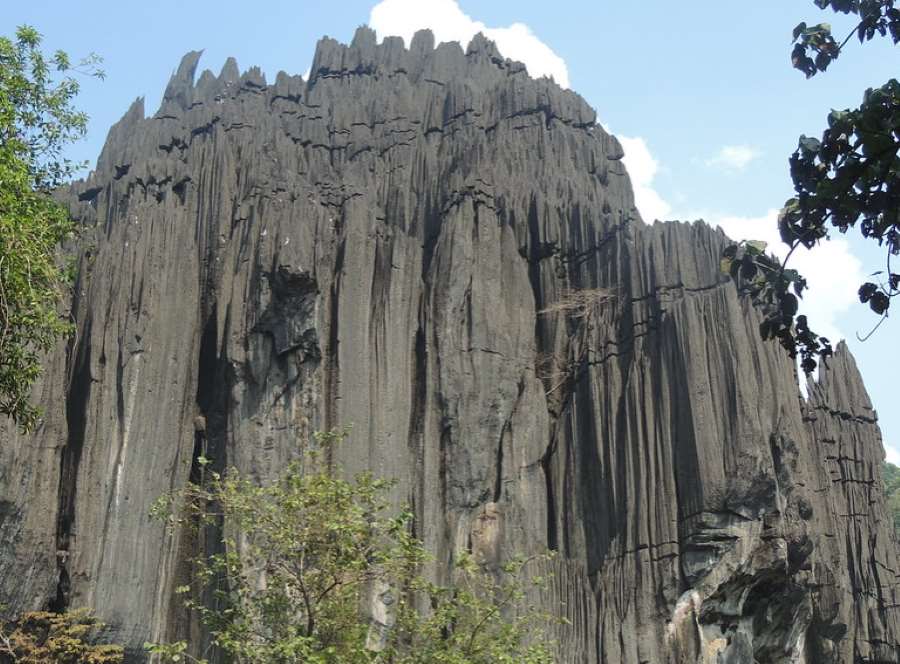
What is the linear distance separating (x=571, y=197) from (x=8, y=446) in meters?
16.5

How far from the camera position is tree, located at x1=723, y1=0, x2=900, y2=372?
8.04 meters

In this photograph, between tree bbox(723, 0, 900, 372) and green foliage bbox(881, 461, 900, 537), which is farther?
green foliage bbox(881, 461, 900, 537)

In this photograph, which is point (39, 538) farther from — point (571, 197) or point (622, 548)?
point (571, 197)

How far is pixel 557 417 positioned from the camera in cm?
3297

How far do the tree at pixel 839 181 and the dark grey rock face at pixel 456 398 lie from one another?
68.3 feet

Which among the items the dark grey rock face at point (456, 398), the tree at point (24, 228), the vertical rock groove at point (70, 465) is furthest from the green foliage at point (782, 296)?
the vertical rock groove at point (70, 465)

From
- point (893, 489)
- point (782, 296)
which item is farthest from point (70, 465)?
point (893, 489)

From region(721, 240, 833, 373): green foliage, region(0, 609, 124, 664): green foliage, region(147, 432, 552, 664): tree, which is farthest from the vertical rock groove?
region(721, 240, 833, 373): green foliage

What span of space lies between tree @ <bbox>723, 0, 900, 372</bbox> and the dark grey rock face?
20825 mm

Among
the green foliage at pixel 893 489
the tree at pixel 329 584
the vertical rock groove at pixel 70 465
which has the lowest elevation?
the tree at pixel 329 584

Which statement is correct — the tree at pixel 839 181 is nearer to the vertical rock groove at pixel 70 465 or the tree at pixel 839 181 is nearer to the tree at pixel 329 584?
the tree at pixel 329 584

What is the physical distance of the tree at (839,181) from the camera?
8.04m

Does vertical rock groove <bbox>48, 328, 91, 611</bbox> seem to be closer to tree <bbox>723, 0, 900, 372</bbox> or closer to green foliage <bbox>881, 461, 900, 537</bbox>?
tree <bbox>723, 0, 900, 372</bbox>

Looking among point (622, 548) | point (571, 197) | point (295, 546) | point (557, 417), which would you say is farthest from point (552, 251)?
point (295, 546)
